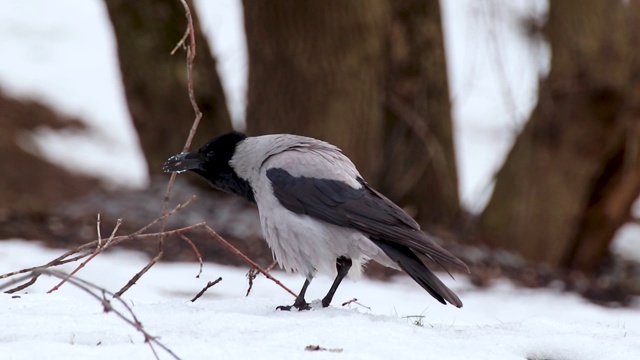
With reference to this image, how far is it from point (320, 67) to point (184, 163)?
3.82 metres

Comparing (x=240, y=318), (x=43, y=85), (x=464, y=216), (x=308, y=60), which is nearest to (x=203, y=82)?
(x=308, y=60)

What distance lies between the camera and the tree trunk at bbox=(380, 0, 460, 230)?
10.7 metres

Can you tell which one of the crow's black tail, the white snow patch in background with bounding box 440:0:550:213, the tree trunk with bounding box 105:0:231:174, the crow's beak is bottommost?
the crow's black tail

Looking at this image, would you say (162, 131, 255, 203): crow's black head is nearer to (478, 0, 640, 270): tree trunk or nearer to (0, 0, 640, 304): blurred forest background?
(0, 0, 640, 304): blurred forest background

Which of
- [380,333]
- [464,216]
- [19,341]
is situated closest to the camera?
[19,341]

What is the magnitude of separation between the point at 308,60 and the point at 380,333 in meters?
5.34

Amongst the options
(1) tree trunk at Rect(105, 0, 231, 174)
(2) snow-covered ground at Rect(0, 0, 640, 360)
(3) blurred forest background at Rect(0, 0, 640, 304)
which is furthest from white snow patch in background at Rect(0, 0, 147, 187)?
(3) blurred forest background at Rect(0, 0, 640, 304)

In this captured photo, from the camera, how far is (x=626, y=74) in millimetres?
10250

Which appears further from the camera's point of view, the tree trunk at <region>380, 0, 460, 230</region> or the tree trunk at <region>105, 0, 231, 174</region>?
the tree trunk at <region>380, 0, 460, 230</region>

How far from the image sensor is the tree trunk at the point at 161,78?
9953 mm

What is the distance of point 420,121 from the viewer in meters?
10.7

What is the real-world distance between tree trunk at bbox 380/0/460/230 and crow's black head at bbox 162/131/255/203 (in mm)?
5208

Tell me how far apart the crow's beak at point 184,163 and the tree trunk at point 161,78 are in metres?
4.40

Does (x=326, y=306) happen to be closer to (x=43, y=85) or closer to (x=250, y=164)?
(x=250, y=164)
